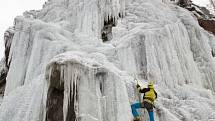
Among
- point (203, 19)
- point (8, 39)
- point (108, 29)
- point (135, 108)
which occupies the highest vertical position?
point (203, 19)

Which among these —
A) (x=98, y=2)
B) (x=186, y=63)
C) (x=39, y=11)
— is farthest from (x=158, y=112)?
(x=39, y=11)

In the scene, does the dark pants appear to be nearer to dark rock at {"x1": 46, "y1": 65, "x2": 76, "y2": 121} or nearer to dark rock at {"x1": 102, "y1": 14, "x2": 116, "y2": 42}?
dark rock at {"x1": 46, "y1": 65, "x2": 76, "y2": 121}

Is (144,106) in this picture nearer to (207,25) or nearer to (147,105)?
(147,105)

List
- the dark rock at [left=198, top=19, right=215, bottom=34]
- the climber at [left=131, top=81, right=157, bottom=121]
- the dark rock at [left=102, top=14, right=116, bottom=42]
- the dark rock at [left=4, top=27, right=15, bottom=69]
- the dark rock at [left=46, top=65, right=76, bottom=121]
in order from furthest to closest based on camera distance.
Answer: the dark rock at [left=198, top=19, right=215, bottom=34], the dark rock at [left=4, top=27, right=15, bottom=69], the dark rock at [left=102, top=14, right=116, bottom=42], the climber at [left=131, top=81, right=157, bottom=121], the dark rock at [left=46, top=65, right=76, bottom=121]

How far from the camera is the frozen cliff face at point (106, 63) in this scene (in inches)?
416

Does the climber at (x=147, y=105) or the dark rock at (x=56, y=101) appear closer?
the dark rock at (x=56, y=101)

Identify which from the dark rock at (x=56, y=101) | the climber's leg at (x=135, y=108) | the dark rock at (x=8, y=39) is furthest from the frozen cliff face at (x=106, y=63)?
the dark rock at (x=8, y=39)

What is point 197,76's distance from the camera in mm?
14617

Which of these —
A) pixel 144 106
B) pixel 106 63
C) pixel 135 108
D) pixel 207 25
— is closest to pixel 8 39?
pixel 106 63

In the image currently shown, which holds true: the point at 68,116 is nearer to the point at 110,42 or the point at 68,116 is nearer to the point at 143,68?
the point at 143,68

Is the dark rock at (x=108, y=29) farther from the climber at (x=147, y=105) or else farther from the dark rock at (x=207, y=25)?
the dark rock at (x=207, y=25)

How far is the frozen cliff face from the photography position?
10.6 m

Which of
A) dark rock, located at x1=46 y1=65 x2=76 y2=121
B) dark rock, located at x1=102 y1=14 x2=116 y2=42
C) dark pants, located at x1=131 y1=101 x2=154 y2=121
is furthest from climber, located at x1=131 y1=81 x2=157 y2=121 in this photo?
dark rock, located at x1=102 y1=14 x2=116 y2=42

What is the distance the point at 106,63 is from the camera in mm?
12500
